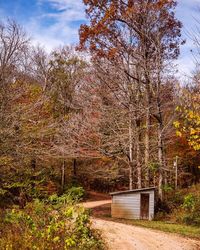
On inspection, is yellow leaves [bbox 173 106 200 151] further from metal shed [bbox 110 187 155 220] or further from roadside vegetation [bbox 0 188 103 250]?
metal shed [bbox 110 187 155 220]

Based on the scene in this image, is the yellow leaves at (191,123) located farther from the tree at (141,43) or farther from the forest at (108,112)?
the tree at (141,43)

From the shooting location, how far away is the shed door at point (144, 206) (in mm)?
16984

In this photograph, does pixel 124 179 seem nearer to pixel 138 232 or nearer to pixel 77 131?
pixel 77 131

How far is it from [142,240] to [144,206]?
6833mm

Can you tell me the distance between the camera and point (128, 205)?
56.0 ft

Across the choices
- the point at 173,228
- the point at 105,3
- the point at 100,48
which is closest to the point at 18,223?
the point at 173,228

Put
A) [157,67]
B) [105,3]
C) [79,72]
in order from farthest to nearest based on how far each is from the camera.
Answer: [79,72], [105,3], [157,67]

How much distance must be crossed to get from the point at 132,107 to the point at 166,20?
5.11 m

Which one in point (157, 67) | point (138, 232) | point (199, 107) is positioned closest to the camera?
point (199, 107)

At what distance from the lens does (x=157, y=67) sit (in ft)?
56.7

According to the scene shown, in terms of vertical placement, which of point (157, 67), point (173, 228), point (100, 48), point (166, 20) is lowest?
point (173, 228)

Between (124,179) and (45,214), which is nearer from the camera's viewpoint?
(45,214)

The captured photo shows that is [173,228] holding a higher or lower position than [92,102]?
lower

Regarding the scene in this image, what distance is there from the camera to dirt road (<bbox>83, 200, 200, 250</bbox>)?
9.93m
